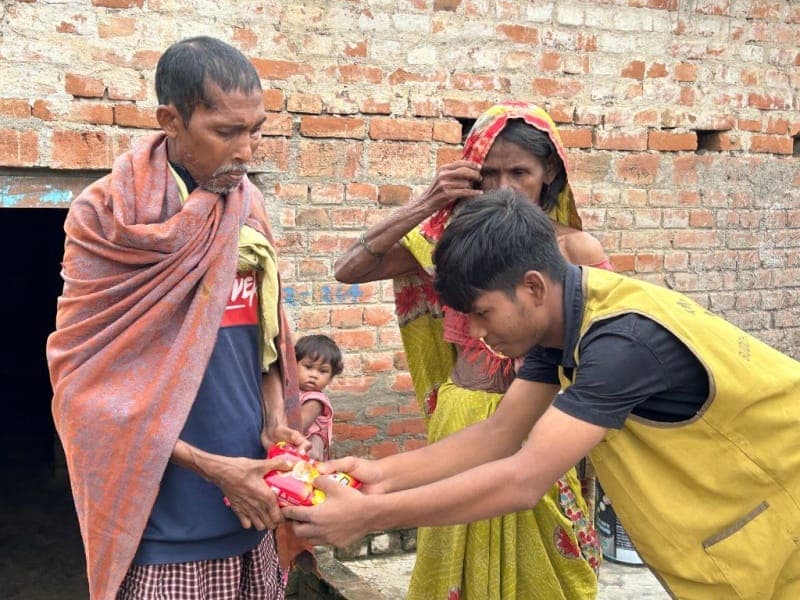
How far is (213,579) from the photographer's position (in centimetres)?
252

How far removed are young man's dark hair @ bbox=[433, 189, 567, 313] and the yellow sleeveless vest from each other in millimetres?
124

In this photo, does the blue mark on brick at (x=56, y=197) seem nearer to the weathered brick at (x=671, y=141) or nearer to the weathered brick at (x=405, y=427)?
the weathered brick at (x=405, y=427)

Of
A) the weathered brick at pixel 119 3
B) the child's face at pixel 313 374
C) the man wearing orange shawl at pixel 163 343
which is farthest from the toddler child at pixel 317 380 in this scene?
the weathered brick at pixel 119 3

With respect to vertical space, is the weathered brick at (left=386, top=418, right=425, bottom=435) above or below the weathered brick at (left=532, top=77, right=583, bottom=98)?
below

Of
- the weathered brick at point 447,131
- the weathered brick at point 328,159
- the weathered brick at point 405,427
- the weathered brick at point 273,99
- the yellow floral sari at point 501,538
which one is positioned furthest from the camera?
the weathered brick at point 405,427

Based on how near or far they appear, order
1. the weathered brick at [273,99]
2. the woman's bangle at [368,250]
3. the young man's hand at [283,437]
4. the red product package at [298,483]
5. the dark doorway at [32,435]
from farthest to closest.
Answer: the dark doorway at [32,435]
the weathered brick at [273,99]
the woman's bangle at [368,250]
the young man's hand at [283,437]
the red product package at [298,483]

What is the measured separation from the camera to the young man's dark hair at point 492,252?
2.07 meters

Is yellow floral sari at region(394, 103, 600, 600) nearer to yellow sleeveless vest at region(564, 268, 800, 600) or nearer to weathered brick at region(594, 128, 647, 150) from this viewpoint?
yellow sleeveless vest at region(564, 268, 800, 600)

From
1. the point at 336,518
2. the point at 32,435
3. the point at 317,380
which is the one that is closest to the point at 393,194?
the point at 317,380

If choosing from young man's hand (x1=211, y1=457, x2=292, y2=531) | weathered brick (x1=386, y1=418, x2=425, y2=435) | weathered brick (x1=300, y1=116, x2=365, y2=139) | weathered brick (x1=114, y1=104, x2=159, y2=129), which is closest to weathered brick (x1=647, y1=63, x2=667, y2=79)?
weathered brick (x1=300, y1=116, x2=365, y2=139)

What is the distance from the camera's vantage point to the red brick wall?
3688 mm

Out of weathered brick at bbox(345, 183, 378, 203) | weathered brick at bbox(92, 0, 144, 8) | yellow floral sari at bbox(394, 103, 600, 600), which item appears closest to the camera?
yellow floral sari at bbox(394, 103, 600, 600)

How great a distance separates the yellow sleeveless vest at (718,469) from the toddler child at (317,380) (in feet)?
5.85

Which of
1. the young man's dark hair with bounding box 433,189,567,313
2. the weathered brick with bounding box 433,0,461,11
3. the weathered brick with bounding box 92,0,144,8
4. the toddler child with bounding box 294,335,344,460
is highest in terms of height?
the weathered brick with bounding box 433,0,461,11
